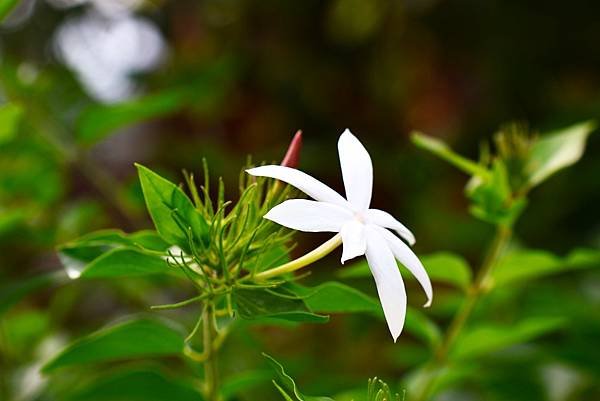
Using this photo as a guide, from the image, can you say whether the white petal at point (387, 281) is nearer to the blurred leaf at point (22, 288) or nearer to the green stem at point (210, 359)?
the green stem at point (210, 359)

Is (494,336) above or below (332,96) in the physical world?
below

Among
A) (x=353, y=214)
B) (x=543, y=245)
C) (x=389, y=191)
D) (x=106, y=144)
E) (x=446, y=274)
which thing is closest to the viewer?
(x=353, y=214)

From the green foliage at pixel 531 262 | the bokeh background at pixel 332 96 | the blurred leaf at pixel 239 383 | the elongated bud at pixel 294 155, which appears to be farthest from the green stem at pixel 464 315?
the bokeh background at pixel 332 96

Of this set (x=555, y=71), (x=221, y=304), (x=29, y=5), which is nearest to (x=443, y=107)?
(x=555, y=71)

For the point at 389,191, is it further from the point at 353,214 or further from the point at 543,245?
the point at 353,214

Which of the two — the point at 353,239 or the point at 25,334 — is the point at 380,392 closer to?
the point at 353,239

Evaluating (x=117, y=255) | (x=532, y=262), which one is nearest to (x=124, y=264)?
(x=117, y=255)

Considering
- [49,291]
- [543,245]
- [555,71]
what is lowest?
[49,291]
